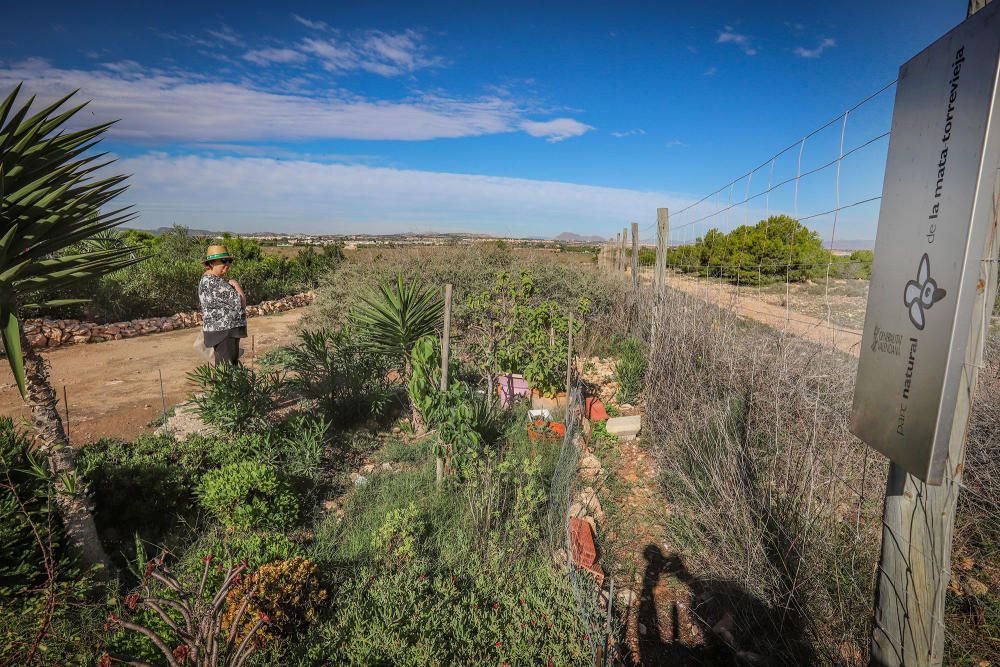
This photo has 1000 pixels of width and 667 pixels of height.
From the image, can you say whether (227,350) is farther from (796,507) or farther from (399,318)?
(796,507)

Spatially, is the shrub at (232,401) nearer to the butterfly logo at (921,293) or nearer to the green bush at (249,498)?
the green bush at (249,498)

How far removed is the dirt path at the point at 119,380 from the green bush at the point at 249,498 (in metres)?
2.67

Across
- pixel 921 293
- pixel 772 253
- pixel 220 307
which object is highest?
pixel 772 253

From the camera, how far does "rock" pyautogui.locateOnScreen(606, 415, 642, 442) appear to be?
14.0ft

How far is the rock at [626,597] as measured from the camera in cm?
246

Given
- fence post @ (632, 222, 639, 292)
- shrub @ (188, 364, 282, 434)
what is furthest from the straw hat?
fence post @ (632, 222, 639, 292)

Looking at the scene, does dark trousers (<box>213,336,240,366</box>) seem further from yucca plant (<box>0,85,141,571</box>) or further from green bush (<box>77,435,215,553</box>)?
yucca plant (<box>0,85,141,571</box>)

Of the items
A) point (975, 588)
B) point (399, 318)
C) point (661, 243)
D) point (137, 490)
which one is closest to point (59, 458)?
point (137, 490)

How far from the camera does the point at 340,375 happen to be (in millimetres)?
4684

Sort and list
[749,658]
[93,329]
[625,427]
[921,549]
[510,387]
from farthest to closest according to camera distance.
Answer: [93,329] → [510,387] → [625,427] → [749,658] → [921,549]

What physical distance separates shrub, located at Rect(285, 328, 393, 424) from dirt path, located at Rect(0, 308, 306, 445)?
6.37ft

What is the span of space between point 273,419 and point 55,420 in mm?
1806

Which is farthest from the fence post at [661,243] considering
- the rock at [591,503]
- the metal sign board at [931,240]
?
the metal sign board at [931,240]

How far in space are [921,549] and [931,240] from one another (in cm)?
Answer: 86
